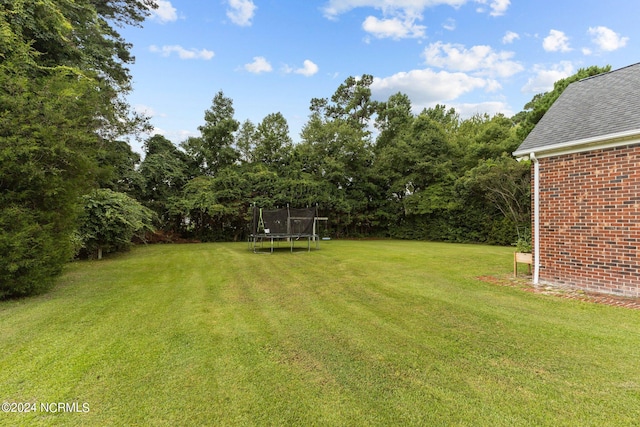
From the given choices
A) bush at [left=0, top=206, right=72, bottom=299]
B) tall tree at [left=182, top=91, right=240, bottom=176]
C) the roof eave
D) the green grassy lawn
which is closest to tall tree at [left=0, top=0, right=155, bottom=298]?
bush at [left=0, top=206, right=72, bottom=299]

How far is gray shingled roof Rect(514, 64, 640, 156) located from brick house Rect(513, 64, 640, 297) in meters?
0.02

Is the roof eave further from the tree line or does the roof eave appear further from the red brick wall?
the tree line

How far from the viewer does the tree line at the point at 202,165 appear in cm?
444

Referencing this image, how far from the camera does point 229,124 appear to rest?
17594 mm

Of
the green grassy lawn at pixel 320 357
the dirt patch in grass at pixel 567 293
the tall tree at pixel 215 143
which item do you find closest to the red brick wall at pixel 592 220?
the dirt patch in grass at pixel 567 293

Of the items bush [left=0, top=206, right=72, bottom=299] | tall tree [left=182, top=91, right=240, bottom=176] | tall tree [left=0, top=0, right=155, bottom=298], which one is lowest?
bush [left=0, top=206, right=72, bottom=299]

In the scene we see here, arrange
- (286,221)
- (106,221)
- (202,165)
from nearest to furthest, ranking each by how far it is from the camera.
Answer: (106,221)
(286,221)
(202,165)

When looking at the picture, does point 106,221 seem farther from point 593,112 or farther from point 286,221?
point 593,112

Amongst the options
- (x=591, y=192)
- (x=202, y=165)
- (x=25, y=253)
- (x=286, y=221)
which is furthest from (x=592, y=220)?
(x=202, y=165)

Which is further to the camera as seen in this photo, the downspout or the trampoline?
the trampoline

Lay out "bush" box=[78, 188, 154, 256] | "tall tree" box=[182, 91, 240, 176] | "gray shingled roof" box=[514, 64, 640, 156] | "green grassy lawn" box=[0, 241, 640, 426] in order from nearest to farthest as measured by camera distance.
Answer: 1. "green grassy lawn" box=[0, 241, 640, 426]
2. "gray shingled roof" box=[514, 64, 640, 156]
3. "bush" box=[78, 188, 154, 256]
4. "tall tree" box=[182, 91, 240, 176]

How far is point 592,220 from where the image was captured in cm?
470

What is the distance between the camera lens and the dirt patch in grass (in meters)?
4.10

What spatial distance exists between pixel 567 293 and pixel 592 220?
47.4 inches
